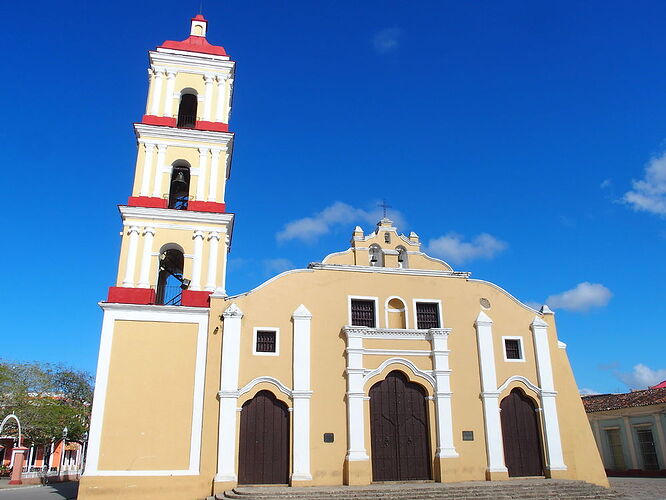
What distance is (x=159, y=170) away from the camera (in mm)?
20312

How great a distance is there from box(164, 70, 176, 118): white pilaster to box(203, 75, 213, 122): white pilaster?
1.24 metres

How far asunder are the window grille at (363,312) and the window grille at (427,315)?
1.71 metres

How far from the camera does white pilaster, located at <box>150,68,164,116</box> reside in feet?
69.6

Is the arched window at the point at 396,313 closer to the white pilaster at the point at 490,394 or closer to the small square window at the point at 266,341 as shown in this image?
the white pilaster at the point at 490,394

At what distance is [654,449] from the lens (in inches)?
1115

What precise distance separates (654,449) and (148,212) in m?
27.3

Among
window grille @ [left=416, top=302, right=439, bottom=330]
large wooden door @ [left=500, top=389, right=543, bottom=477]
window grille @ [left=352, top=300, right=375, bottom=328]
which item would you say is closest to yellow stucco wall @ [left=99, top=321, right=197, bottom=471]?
window grille @ [left=352, top=300, right=375, bottom=328]

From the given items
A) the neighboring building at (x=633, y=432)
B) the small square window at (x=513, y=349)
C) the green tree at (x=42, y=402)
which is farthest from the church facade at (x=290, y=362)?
the green tree at (x=42, y=402)

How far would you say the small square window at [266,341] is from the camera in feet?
60.6

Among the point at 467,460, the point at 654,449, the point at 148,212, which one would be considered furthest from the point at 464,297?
the point at 654,449

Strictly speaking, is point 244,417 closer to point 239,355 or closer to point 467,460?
point 239,355

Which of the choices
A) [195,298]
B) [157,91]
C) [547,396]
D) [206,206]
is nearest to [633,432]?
[547,396]

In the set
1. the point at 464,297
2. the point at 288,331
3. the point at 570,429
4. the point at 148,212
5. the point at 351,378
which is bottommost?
the point at 570,429

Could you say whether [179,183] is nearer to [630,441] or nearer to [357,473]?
[357,473]
